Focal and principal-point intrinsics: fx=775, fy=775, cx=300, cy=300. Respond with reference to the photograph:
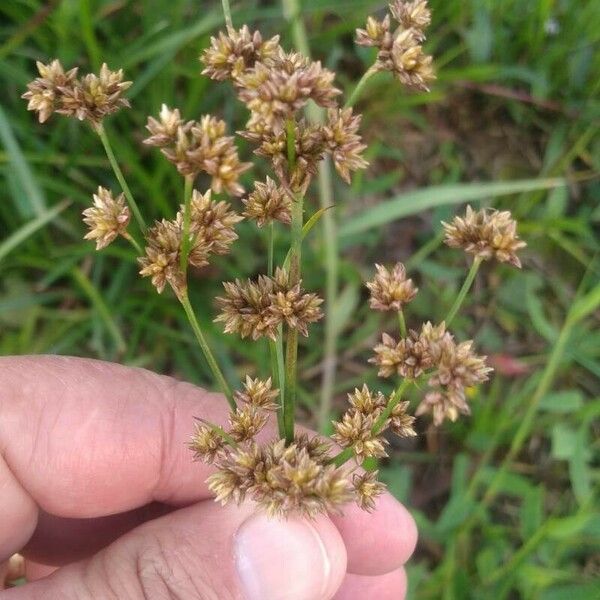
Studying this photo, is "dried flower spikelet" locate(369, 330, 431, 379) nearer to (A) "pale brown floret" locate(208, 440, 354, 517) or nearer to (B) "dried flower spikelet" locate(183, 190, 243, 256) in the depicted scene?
(A) "pale brown floret" locate(208, 440, 354, 517)

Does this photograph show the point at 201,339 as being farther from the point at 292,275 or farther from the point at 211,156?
the point at 211,156

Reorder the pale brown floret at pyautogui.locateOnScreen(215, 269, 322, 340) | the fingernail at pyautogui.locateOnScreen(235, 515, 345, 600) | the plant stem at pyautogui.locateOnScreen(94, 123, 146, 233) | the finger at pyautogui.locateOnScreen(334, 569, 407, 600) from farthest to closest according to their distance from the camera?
the finger at pyautogui.locateOnScreen(334, 569, 407, 600), the fingernail at pyautogui.locateOnScreen(235, 515, 345, 600), the pale brown floret at pyautogui.locateOnScreen(215, 269, 322, 340), the plant stem at pyautogui.locateOnScreen(94, 123, 146, 233)

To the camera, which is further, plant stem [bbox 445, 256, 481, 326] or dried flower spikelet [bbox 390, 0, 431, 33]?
dried flower spikelet [bbox 390, 0, 431, 33]

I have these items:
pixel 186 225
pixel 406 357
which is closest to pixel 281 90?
pixel 186 225

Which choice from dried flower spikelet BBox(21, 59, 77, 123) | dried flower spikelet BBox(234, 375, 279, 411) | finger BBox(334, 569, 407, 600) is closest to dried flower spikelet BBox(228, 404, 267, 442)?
dried flower spikelet BBox(234, 375, 279, 411)

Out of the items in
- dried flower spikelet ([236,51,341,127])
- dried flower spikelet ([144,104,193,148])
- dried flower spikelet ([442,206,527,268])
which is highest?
dried flower spikelet ([236,51,341,127])

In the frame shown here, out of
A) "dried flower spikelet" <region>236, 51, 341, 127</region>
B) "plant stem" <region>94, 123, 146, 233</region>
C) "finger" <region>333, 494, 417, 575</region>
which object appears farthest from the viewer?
"finger" <region>333, 494, 417, 575</region>

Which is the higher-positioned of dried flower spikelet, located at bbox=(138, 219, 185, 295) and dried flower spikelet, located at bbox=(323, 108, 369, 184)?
dried flower spikelet, located at bbox=(323, 108, 369, 184)

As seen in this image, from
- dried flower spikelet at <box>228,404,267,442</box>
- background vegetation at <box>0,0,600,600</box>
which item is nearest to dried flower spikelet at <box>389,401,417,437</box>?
dried flower spikelet at <box>228,404,267,442</box>
